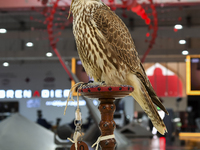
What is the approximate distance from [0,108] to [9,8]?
1403 mm

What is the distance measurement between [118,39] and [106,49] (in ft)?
0.18

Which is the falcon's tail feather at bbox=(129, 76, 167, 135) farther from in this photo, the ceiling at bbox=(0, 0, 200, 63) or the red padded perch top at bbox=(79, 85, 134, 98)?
the ceiling at bbox=(0, 0, 200, 63)

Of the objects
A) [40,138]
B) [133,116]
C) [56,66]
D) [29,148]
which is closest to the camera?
[29,148]

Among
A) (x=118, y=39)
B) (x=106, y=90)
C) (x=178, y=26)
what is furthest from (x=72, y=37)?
(x=106, y=90)

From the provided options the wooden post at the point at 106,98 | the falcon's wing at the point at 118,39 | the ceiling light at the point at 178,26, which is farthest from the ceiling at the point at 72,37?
the wooden post at the point at 106,98

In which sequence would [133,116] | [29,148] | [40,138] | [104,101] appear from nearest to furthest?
[104,101] → [29,148] → [40,138] → [133,116]

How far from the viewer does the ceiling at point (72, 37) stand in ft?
13.0

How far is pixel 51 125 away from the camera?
154 inches

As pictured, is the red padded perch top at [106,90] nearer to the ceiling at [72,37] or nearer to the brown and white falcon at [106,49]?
the brown and white falcon at [106,49]

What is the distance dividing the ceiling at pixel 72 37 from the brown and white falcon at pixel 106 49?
9.97 feet

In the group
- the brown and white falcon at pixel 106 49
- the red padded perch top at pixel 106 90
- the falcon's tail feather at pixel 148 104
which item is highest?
the brown and white falcon at pixel 106 49

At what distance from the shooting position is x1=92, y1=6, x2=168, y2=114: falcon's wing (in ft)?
2.84

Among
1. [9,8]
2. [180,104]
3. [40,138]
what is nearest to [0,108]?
[9,8]

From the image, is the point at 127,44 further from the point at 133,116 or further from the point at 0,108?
the point at 0,108
